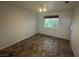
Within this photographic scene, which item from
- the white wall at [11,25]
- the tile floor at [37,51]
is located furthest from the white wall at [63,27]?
the white wall at [11,25]

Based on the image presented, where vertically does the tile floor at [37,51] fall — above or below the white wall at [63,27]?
below

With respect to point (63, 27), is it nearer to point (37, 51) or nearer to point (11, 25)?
point (37, 51)

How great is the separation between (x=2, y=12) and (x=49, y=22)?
309 centimetres

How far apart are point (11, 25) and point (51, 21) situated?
106 inches

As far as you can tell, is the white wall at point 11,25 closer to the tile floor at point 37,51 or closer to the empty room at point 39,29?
the empty room at point 39,29

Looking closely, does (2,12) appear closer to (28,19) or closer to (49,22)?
(28,19)

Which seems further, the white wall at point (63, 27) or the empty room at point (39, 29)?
the white wall at point (63, 27)

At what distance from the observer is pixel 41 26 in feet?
17.7

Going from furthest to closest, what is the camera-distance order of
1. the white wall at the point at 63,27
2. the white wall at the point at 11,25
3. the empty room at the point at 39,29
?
the white wall at the point at 63,27, the white wall at the point at 11,25, the empty room at the point at 39,29

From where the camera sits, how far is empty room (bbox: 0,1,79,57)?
258 cm

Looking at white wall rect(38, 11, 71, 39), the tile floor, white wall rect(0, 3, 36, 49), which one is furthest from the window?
the tile floor

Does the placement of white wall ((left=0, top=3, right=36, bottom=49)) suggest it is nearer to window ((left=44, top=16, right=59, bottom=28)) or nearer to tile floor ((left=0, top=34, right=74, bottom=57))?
tile floor ((left=0, top=34, right=74, bottom=57))

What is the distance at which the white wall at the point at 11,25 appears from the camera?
277 cm

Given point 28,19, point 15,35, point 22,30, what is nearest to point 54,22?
point 28,19
